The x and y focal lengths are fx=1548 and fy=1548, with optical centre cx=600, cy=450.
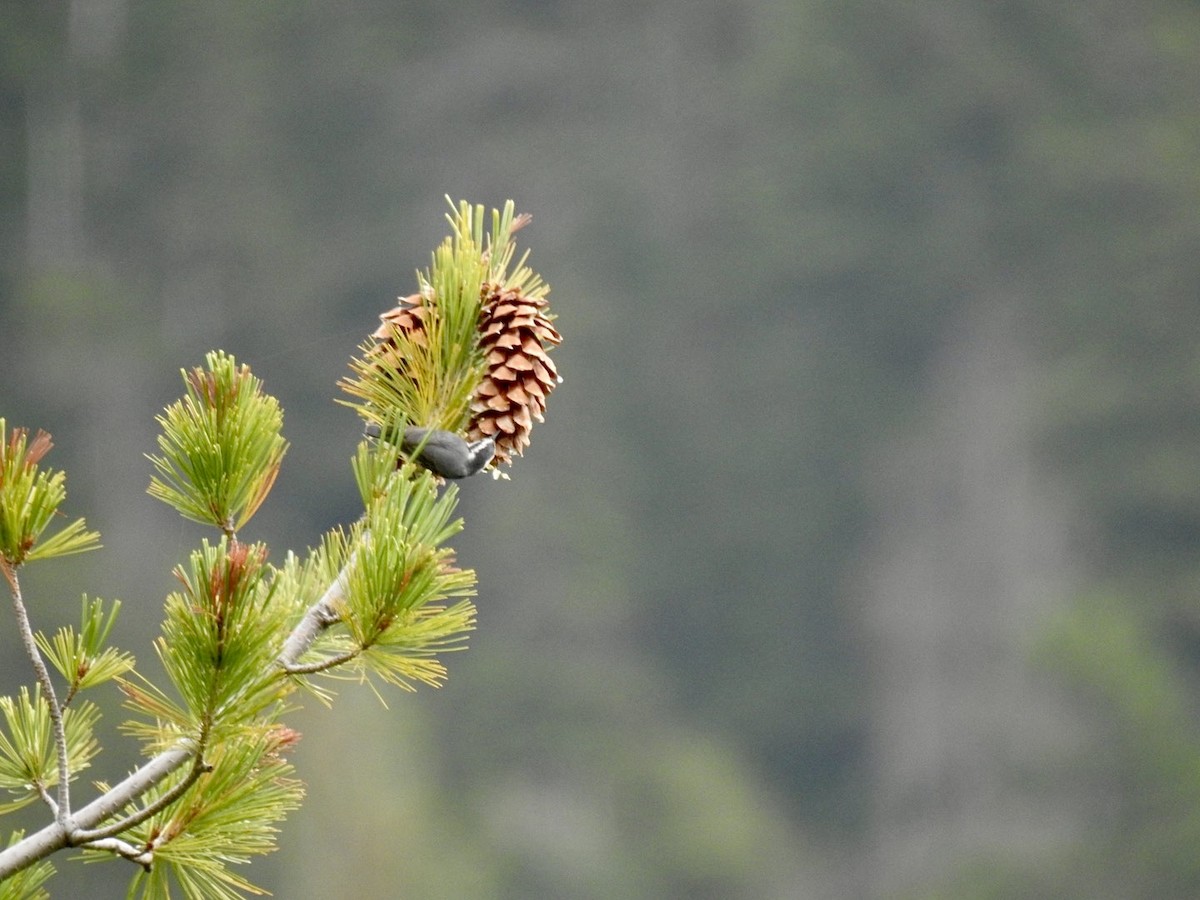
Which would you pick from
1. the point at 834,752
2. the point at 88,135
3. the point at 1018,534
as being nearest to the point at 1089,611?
the point at 1018,534

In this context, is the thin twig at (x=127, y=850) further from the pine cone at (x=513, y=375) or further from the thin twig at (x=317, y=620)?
the pine cone at (x=513, y=375)

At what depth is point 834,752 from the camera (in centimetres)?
2472

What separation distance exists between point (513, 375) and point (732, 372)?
82.1ft

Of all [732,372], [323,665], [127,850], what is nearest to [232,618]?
[323,665]

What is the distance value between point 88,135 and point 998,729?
51.0 feet

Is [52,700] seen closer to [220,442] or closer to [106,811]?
[106,811]

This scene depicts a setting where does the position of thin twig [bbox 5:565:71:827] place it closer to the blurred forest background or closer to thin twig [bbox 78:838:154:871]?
thin twig [bbox 78:838:154:871]

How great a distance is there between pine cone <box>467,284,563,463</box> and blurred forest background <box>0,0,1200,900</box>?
16.6 meters

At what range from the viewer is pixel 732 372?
26094mm

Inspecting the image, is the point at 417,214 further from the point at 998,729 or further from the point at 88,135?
the point at 998,729

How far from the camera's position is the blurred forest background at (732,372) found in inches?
805

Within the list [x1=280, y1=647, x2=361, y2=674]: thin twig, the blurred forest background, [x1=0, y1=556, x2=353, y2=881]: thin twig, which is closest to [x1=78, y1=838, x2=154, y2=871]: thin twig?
[x1=0, y1=556, x2=353, y2=881]: thin twig

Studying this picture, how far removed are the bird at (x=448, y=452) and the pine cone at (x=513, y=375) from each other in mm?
32

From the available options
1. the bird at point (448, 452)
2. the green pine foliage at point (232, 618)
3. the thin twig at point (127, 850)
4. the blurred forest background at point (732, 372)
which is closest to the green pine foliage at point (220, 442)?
the green pine foliage at point (232, 618)
